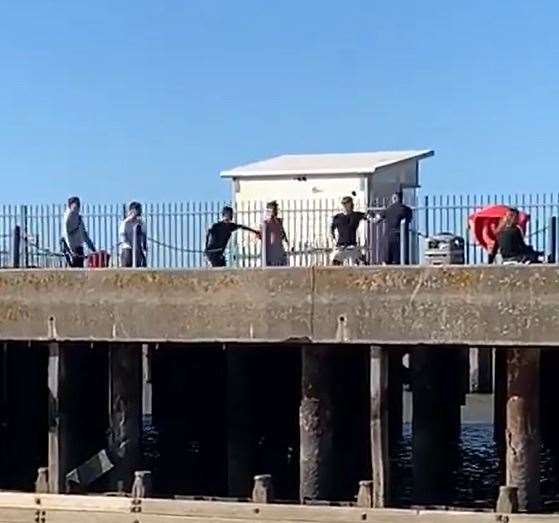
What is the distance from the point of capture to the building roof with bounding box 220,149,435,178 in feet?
81.1

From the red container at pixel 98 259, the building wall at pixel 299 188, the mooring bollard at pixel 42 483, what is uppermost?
the building wall at pixel 299 188

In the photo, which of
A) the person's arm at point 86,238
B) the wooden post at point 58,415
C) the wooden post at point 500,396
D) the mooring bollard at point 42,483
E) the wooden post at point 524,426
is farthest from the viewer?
the person's arm at point 86,238

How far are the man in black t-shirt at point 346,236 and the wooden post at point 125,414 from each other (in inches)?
120

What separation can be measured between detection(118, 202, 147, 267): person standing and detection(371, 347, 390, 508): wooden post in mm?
4557

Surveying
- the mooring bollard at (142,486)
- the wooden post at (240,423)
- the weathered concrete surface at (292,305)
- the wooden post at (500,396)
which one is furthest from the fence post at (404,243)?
the mooring bollard at (142,486)

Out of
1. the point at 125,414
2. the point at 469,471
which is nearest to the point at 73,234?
the point at 125,414

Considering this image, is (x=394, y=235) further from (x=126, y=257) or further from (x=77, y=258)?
(x=77, y=258)

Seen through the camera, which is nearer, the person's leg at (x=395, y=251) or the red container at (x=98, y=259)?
the person's leg at (x=395, y=251)

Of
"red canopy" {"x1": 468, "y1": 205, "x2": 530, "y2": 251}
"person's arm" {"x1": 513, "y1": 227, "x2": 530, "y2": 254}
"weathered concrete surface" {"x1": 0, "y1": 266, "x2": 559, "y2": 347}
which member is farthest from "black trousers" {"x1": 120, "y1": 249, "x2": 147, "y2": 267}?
"person's arm" {"x1": 513, "y1": 227, "x2": 530, "y2": 254}

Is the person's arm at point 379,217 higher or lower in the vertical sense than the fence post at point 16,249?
higher

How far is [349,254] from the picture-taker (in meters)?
20.0

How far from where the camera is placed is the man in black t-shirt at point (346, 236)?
20031mm

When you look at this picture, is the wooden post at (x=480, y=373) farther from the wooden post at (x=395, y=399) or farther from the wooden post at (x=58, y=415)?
the wooden post at (x=58, y=415)

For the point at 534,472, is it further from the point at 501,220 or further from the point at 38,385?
the point at 38,385
